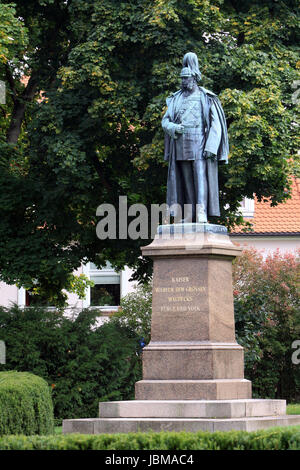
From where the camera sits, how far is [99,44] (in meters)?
18.7

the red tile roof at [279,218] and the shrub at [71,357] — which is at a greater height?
the red tile roof at [279,218]

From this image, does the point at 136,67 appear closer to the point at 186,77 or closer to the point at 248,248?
the point at 186,77

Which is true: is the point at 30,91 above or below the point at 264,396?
above

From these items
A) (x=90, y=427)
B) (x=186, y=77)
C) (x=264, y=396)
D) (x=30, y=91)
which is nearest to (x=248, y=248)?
(x=264, y=396)

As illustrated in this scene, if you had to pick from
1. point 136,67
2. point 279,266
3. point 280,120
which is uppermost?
point 136,67

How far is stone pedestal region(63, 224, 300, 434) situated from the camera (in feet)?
37.9

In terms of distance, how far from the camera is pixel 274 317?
2628cm

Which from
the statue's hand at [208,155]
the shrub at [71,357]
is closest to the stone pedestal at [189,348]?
the statue's hand at [208,155]

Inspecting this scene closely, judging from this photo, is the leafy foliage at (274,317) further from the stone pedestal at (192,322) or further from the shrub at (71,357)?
the stone pedestal at (192,322)

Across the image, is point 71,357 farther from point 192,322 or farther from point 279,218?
point 279,218

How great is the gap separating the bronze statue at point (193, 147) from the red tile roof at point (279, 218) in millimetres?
17895

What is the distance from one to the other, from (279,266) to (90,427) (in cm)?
1563

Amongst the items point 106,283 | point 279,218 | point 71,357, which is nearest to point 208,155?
point 71,357

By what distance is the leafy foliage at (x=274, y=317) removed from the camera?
25.7 metres
